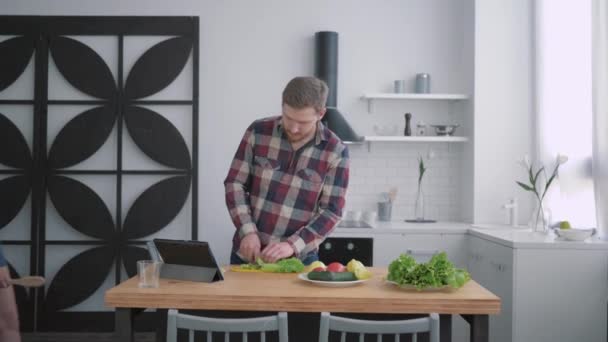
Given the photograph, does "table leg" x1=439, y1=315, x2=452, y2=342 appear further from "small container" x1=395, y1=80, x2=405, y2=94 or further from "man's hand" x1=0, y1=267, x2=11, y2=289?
"small container" x1=395, y1=80, x2=405, y2=94

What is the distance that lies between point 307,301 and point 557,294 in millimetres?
2207

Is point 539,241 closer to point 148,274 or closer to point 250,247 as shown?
point 250,247

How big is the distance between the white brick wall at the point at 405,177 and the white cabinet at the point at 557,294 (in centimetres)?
139

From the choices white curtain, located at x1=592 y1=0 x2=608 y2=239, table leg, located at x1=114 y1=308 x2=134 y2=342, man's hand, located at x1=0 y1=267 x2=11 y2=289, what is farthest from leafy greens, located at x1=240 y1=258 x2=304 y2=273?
white curtain, located at x1=592 y1=0 x2=608 y2=239

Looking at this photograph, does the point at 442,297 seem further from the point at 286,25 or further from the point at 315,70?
the point at 286,25

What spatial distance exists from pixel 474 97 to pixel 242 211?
8.45ft

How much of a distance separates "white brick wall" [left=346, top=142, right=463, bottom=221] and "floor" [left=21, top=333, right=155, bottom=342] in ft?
6.06

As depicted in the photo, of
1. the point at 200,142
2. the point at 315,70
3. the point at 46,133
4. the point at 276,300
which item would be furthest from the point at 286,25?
the point at 276,300

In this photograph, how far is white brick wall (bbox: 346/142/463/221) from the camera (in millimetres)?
5109

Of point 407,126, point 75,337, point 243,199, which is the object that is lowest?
point 75,337

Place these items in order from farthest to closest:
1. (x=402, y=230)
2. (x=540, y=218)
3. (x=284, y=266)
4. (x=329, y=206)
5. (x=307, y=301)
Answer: (x=540, y=218)
(x=402, y=230)
(x=329, y=206)
(x=284, y=266)
(x=307, y=301)

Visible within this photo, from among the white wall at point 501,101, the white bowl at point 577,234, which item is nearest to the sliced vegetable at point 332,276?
the white bowl at point 577,234

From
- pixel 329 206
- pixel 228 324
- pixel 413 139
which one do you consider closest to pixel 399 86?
pixel 413 139

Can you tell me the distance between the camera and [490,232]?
4.17 metres
